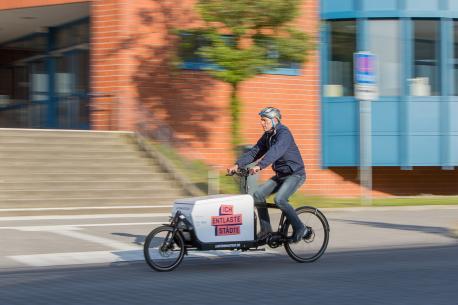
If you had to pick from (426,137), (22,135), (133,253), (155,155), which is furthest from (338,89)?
(133,253)

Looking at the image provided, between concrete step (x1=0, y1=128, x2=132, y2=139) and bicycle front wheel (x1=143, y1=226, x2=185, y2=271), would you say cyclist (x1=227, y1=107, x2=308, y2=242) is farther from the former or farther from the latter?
concrete step (x1=0, y1=128, x2=132, y2=139)

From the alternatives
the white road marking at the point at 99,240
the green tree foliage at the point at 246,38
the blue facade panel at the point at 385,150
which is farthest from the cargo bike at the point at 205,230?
the blue facade panel at the point at 385,150

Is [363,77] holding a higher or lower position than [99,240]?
higher

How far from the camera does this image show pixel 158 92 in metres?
24.0

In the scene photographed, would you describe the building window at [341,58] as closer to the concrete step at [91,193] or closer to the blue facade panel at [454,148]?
the blue facade panel at [454,148]

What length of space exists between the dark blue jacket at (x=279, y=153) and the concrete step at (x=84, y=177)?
27.9ft

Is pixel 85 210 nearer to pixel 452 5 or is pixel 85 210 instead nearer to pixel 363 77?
pixel 363 77

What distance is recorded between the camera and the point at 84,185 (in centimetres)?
1864

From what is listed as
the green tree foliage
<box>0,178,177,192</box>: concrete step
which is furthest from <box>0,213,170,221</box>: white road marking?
the green tree foliage

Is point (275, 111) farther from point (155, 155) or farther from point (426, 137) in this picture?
point (426, 137)

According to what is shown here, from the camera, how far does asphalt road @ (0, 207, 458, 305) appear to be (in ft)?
27.3

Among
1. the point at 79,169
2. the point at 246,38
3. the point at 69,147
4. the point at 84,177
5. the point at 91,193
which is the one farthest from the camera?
the point at 69,147

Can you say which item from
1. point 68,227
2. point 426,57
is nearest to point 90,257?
point 68,227

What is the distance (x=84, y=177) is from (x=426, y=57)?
11542 millimetres
